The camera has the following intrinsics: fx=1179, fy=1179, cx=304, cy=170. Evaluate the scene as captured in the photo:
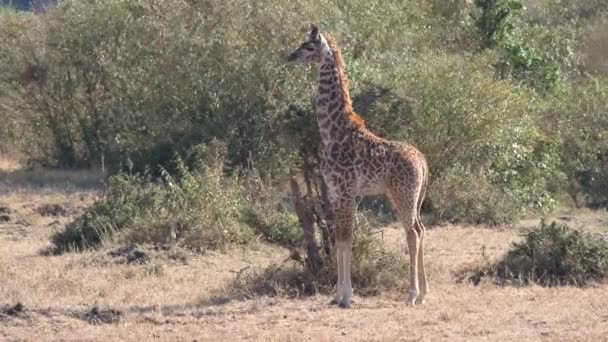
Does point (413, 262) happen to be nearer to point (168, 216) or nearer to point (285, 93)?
point (168, 216)

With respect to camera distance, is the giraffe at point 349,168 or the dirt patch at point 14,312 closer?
the dirt patch at point 14,312

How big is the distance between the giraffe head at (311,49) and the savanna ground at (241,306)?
7.25 feet

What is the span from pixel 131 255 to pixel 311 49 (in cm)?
381

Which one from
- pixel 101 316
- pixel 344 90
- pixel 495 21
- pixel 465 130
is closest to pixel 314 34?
pixel 344 90

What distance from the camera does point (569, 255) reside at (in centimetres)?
1234

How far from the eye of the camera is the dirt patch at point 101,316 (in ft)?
34.3

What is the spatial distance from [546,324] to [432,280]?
2.52m

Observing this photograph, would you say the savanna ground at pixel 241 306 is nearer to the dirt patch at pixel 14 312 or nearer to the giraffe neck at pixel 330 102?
the dirt patch at pixel 14 312

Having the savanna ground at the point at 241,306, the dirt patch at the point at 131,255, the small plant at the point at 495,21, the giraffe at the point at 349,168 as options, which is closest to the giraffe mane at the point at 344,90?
the giraffe at the point at 349,168

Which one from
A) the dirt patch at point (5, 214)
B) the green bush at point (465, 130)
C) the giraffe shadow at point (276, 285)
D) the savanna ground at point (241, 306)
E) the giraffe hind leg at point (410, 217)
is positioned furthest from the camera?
the dirt patch at point (5, 214)

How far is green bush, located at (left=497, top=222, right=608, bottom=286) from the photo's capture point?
12297 millimetres

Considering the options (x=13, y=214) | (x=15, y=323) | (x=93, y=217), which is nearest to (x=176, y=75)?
(x=13, y=214)

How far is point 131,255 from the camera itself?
1384 centimetres

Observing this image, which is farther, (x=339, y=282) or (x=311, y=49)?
(x=311, y=49)
